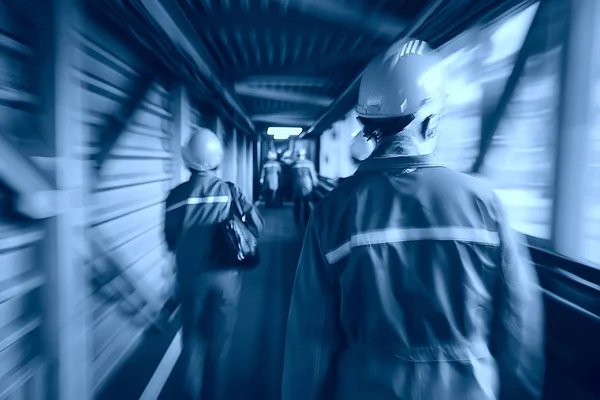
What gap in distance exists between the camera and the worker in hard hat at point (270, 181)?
42.7ft

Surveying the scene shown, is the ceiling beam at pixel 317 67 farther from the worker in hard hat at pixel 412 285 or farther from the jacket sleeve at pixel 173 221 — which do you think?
the worker in hard hat at pixel 412 285

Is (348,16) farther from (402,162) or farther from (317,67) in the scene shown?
(402,162)

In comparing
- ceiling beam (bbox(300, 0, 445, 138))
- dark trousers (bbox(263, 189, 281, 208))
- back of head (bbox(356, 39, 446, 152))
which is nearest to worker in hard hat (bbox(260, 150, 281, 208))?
dark trousers (bbox(263, 189, 281, 208))

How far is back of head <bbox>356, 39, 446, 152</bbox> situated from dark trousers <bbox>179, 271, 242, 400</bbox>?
1.80m

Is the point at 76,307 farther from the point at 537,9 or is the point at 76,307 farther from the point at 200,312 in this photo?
the point at 537,9

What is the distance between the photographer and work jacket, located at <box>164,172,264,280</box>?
2.62 m

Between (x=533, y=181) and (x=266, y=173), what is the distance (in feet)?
36.7

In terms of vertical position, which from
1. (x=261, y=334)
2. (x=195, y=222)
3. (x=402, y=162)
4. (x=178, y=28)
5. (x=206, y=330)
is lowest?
(x=261, y=334)

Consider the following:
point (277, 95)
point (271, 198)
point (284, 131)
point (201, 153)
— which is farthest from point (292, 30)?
point (284, 131)

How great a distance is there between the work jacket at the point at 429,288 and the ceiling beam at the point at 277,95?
6268 mm

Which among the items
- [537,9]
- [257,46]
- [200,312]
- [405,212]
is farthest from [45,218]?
[257,46]

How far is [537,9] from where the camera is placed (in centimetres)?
204

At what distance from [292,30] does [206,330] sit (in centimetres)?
303

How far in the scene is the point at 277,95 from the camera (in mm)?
7809
